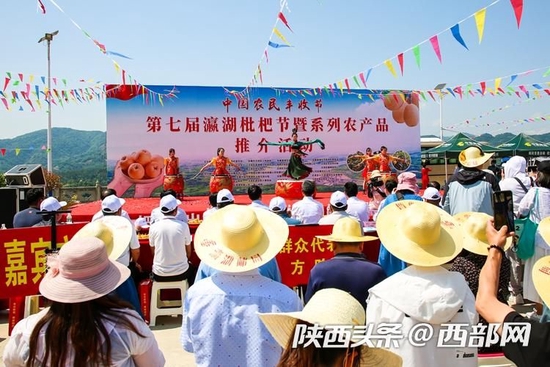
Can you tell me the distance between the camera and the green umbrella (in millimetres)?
15241

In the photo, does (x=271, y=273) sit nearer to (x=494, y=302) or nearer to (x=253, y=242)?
(x=253, y=242)

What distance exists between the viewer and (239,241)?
180cm

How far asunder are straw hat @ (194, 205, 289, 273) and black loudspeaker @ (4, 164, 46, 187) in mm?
10341

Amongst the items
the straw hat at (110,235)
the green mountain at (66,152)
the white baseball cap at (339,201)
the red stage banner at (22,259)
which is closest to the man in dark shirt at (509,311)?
the straw hat at (110,235)

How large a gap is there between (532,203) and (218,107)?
36.5 ft

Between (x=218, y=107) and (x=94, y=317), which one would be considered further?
(x=218, y=107)

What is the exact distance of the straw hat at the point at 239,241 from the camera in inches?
70.2

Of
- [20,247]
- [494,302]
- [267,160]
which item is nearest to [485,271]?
[494,302]

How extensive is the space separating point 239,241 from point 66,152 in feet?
303

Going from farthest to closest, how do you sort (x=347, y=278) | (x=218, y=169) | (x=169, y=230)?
(x=218, y=169) < (x=169, y=230) < (x=347, y=278)

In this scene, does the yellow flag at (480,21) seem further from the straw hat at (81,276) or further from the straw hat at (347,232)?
the straw hat at (81,276)

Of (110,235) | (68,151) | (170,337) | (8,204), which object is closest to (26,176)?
(8,204)

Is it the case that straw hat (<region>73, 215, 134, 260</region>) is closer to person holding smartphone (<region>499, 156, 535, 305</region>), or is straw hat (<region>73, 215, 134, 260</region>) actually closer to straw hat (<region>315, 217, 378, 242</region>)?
straw hat (<region>315, 217, 378, 242</region>)

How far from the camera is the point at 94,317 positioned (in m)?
1.36
